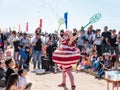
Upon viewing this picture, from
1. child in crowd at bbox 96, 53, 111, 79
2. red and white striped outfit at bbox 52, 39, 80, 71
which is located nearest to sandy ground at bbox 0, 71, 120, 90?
child in crowd at bbox 96, 53, 111, 79

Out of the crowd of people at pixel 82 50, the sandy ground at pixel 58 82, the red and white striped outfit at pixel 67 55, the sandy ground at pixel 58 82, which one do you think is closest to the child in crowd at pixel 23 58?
the crowd of people at pixel 82 50

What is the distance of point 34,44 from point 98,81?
3181 mm

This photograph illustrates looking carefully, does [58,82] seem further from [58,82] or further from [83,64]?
[83,64]

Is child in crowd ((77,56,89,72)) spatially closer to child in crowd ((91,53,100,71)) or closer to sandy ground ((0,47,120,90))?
child in crowd ((91,53,100,71))

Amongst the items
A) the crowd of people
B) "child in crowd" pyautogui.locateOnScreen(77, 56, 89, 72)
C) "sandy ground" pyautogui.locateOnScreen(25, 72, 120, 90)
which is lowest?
"sandy ground" pyautogui.locateOnScreen(25, 72, 120, 90)

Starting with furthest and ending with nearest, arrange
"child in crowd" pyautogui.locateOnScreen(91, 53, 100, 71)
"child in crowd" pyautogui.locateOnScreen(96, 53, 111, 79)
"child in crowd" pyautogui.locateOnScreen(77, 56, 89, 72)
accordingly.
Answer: "child in crowd" pyautogui.locateOnScreen(77, 56, 89, 72), "child in crowd" pyautogui.locateOnScreen(91, 53, 100, 71), "child in crowd" pyautogui.locateOnScreen(96, 53, 111, 79)

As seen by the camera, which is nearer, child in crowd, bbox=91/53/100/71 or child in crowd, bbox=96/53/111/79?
child in crowd, bbox=96/53/111/79

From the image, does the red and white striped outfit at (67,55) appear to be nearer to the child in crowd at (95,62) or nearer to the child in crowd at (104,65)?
the child in crowd at (104,65)

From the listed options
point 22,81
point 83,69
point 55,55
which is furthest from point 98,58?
point 22,81

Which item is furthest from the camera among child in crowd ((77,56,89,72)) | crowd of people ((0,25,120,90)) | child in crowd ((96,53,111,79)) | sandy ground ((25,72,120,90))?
child in crowd ((77,56,89,72))

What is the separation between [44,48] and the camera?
50.9 ft

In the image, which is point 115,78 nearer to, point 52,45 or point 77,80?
point 77,80

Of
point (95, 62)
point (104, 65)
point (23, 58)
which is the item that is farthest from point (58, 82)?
point (23, 58)

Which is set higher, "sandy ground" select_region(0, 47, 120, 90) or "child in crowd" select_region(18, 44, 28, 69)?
"child in crowd" select_region(18, 44, 28, 69)
